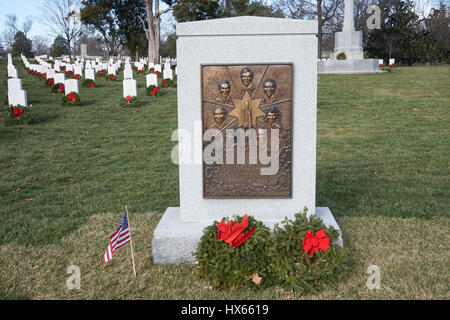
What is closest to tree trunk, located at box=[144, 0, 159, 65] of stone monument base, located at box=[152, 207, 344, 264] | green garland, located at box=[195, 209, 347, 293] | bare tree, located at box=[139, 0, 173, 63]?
bare tree, located at box=[139, 0, 173, 63]

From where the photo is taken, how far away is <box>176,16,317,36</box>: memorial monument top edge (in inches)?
149

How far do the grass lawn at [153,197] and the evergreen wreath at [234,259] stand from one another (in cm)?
10

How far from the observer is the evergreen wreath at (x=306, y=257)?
11.6 feet

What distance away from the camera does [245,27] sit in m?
3.82

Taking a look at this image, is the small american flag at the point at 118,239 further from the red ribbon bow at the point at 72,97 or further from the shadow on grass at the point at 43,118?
the red ribbon bow at the point at 72,97

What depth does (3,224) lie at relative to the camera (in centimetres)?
506

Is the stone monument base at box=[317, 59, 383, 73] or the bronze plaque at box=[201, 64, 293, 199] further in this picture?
the stone monument base at box=[317, 59, 383, 73]

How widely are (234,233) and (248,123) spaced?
3.33 feet

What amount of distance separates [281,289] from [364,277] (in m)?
0.77

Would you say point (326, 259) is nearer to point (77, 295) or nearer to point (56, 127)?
point (77, 295)

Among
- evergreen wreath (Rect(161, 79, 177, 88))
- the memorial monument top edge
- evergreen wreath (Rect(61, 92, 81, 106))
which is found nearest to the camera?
the memorial monument top edge

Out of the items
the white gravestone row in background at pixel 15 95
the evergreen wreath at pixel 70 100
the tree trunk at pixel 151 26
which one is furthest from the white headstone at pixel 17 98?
the tree trunk at pixel 151 26

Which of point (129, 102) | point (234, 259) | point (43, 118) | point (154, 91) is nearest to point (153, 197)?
point (234, 259)

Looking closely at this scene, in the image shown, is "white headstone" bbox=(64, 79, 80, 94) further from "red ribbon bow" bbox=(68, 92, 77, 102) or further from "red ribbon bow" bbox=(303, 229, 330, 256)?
"red ribbon bow" bbox=(303, 229, 330, 256)
